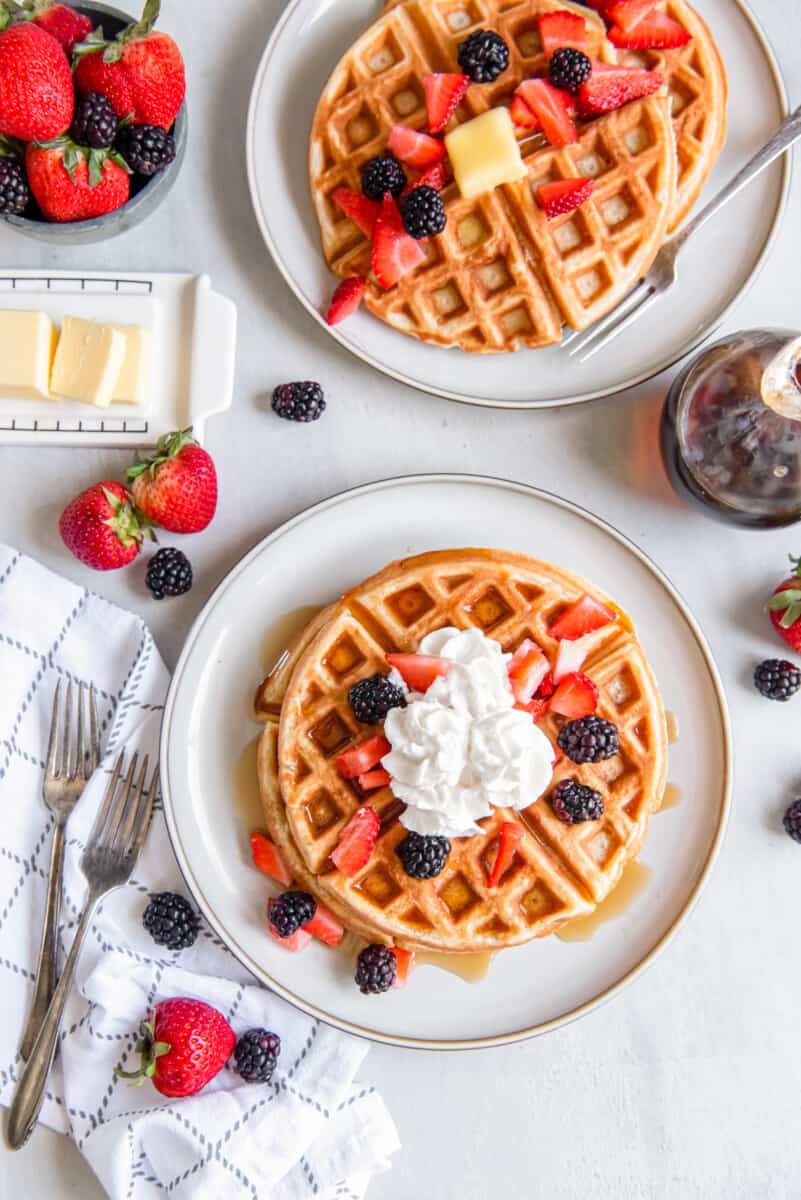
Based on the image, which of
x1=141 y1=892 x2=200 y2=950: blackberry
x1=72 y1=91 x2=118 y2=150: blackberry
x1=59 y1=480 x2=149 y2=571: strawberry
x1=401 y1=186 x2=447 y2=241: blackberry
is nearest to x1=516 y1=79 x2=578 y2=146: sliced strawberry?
x1=401 y1=186 x2=447 y2=241: blackberry

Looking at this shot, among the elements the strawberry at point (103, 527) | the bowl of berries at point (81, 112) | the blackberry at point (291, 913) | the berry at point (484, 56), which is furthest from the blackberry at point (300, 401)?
the blackberry at point (291, 913)

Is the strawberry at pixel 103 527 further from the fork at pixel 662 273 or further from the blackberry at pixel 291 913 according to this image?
the fork at pixel 662 273

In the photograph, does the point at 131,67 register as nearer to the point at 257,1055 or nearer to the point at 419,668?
the point at 419,668

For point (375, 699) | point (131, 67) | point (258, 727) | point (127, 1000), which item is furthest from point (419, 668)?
point (131, 67)

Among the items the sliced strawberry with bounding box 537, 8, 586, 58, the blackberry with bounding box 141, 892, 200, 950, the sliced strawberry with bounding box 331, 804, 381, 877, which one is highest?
the sliced strawberry with bounding box 537, 8, 586, 58

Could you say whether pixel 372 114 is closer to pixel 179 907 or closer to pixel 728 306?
pixel 728 306

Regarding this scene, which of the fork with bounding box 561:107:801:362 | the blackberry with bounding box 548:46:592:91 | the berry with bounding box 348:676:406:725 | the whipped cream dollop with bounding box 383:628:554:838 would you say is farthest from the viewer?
the fork with bounding box 561:107:801:362

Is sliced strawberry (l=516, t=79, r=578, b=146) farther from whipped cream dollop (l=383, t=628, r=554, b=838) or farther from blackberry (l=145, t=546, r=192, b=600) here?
blackberry (l=145, t=546, r=192, b=600)
